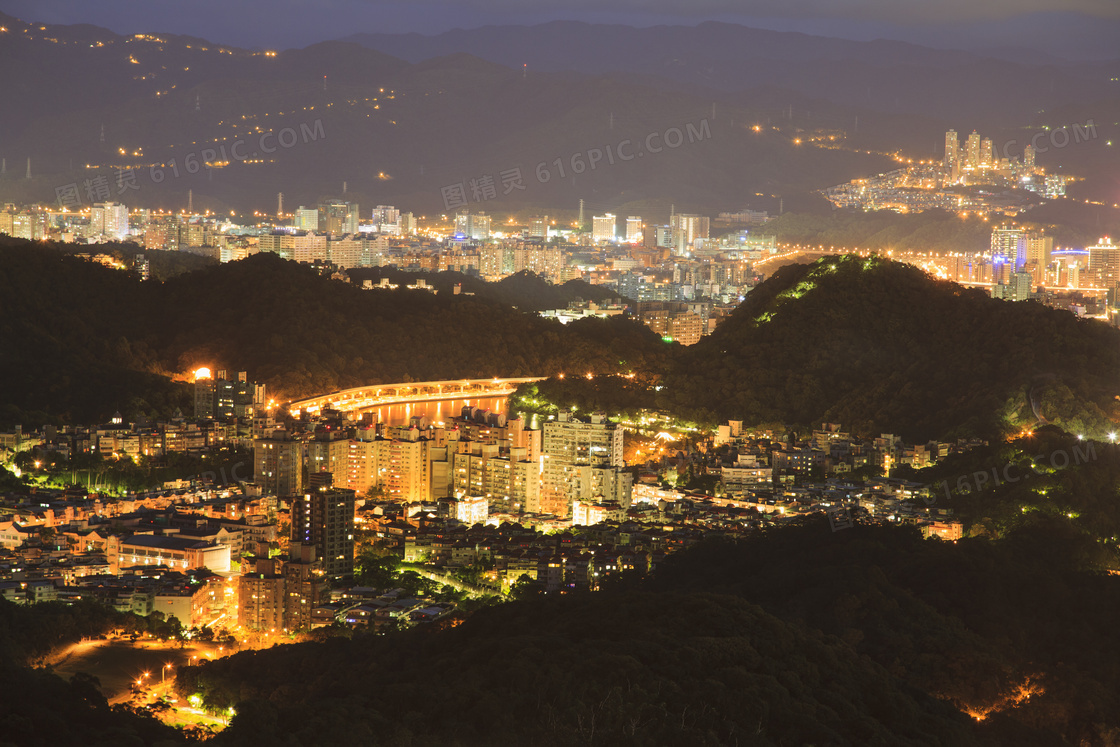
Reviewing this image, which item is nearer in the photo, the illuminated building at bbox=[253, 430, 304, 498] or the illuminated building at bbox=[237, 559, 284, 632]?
the illuminated building at bbox=[237, 559, 284, 632]

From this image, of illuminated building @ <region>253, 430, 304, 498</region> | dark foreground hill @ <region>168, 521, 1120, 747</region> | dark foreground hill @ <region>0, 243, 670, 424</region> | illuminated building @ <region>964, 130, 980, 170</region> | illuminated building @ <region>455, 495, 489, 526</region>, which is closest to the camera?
dark foreground hill @ <region>168, 521, 1120, 747</region>

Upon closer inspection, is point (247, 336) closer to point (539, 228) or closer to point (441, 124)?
point (539, 228)

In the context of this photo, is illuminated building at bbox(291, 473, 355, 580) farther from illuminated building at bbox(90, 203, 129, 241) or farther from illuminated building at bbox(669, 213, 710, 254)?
illuminated building at bbox(669, 213, 710, 254)

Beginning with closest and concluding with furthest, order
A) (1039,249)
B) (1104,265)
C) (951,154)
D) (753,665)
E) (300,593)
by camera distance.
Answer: (753,665) → (300,593) → (1104,265) → (1039,249) → (951,154)

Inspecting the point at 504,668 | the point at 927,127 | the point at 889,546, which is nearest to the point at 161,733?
the point at 504,668

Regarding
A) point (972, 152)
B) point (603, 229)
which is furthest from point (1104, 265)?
point (603, 229)

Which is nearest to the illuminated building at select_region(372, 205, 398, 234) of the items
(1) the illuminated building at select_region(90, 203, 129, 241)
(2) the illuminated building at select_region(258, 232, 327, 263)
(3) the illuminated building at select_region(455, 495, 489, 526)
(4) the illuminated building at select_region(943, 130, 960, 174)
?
(2) the illuminated building at select_region(258, 232, 327, 263)
